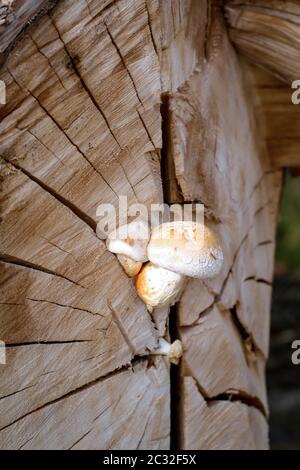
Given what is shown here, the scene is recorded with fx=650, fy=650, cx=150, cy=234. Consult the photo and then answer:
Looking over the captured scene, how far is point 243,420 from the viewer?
2.29 m

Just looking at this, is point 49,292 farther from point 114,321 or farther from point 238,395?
point 238,395

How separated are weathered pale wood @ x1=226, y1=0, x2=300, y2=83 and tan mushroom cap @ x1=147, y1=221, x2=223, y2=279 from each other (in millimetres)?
689

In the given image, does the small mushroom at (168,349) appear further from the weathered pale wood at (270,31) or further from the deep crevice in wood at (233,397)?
the weathered pale wood at (270,31)

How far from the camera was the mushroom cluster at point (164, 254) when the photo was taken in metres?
1.78

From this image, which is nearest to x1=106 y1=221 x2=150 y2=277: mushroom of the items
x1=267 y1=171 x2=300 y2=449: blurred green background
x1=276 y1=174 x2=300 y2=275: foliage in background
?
x1=276 y1=174 x2=300 y2=275: foliage in background

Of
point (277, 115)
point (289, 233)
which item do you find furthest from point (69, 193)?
point (289, 233)

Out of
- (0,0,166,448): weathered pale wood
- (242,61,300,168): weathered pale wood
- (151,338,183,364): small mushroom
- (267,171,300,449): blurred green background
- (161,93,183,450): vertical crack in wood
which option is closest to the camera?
(0,0,166,448): weathered pale wood

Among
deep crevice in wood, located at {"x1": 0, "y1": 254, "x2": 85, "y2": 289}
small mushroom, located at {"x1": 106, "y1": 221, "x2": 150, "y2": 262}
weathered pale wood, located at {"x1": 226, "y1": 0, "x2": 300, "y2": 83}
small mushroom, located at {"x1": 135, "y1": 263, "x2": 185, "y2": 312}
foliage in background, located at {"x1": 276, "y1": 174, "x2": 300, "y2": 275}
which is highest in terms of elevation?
foliage in background, located at {"x1": 276, "y1": 174, "x2": 300, "y2": 275}

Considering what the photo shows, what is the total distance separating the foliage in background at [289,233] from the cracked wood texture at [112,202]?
7.48 feet

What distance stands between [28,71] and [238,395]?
1370mm

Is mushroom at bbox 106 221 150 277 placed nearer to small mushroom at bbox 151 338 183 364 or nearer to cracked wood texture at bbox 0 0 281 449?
cracked wood texture at bbox 0 0 281 449

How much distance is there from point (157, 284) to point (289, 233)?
9.29 ft

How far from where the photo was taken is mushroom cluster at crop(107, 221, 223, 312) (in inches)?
70.1
